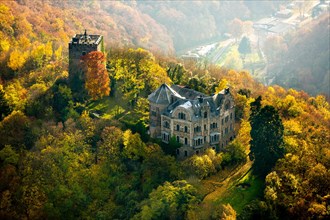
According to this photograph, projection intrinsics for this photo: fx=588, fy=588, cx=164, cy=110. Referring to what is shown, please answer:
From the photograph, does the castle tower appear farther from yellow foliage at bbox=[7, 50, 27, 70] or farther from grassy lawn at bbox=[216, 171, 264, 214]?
yellow foliage at bbox=[7, 50, 27, 70]

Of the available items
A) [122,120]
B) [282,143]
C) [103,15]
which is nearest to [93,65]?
[122,120]

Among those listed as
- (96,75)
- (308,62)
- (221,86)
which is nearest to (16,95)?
(96,75)

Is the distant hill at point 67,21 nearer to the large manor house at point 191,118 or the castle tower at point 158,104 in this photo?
the castle tower at point 158,104

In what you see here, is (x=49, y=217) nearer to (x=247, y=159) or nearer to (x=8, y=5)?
(x=247, y=159)

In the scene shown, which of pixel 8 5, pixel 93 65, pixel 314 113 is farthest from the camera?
pixel 8 5

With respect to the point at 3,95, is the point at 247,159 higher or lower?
lower

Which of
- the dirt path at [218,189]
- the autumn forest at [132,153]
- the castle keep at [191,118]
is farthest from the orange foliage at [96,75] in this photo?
the dirt path at [218,189]

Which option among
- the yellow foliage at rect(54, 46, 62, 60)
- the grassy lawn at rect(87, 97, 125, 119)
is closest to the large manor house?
the grassy lawn at rect(87, 97, 125, 119)
